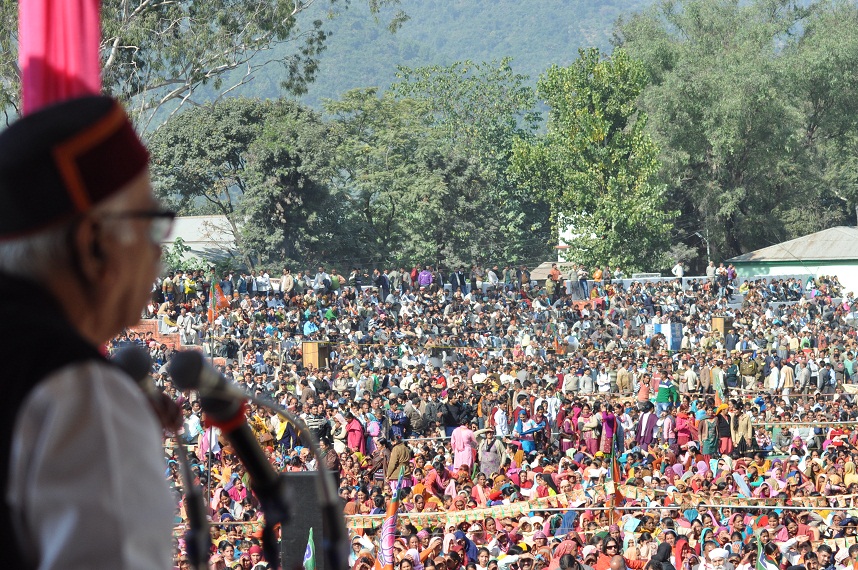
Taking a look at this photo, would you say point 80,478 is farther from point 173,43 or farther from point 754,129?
point 754,129

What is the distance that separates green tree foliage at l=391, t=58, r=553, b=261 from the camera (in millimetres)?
44597

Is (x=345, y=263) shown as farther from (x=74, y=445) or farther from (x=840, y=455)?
(x=74, y=445)

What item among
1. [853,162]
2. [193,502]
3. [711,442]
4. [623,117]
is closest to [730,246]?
[853,162]

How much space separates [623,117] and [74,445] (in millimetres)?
40093

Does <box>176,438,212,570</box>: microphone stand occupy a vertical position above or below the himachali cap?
below

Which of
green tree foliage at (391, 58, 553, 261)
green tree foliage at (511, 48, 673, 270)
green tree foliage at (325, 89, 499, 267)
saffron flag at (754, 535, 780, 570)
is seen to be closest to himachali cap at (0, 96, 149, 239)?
saffron flag at (754, 535, 780, 570)

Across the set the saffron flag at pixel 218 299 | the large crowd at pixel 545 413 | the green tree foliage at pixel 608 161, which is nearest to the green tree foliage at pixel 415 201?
the green tree foliage at pixel 608 161

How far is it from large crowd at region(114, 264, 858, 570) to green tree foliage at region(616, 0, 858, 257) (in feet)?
43.9

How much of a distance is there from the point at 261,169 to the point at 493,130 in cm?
2162

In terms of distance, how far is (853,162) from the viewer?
46.7 meters

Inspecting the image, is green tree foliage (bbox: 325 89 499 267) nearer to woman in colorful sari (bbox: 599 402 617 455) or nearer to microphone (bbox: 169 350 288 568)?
woman in colorful sari (bbox: 599 402 617 455)

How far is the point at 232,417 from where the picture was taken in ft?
4.30

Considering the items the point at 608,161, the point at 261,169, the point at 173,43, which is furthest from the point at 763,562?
the point at 608,161

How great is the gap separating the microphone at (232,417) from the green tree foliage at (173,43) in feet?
65.0
